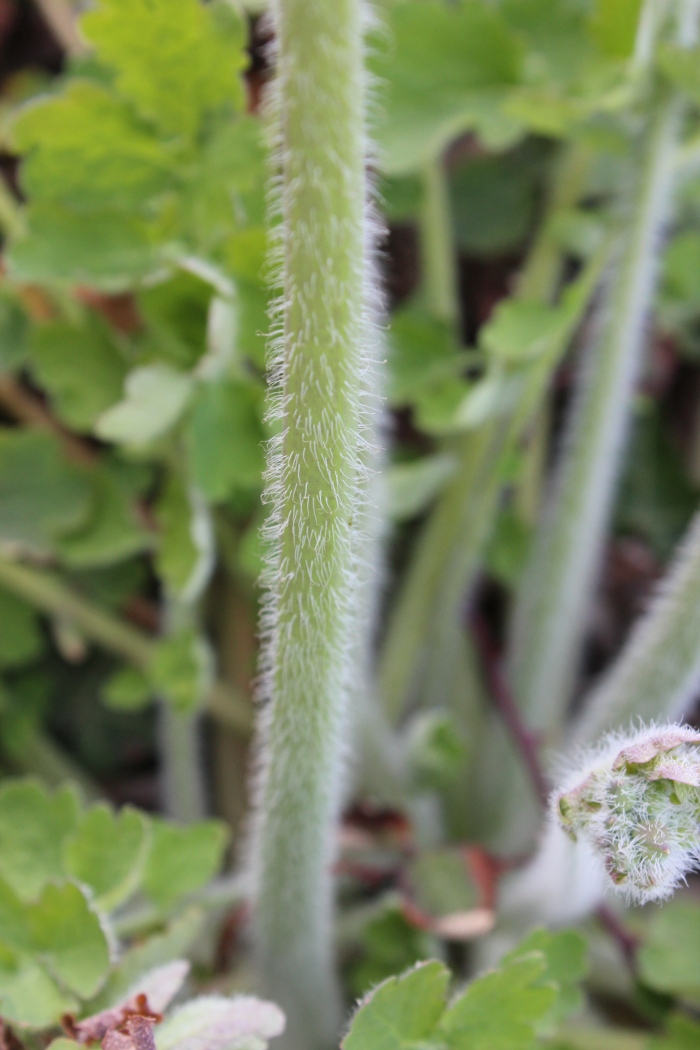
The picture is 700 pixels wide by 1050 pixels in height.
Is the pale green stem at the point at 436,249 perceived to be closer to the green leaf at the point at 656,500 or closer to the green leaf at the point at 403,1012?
the green leaf at the point at 656,500

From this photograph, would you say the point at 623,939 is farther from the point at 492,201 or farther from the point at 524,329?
the point at 492,201

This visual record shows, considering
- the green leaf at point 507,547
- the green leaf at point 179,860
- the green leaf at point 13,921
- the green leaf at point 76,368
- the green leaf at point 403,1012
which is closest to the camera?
the green leaf at point 403,1012

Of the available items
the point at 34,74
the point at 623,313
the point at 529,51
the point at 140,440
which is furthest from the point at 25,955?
the point at 34,74

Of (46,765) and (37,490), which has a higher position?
(37,490)

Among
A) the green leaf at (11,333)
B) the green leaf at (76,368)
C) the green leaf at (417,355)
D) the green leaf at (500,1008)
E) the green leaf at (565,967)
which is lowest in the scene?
the green leaf at (500,1008)

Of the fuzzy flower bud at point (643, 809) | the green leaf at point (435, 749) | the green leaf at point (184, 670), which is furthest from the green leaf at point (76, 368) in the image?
the fuzzy flower bud at point (643, 809)

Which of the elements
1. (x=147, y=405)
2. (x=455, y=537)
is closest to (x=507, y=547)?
(x=455, y=537)
